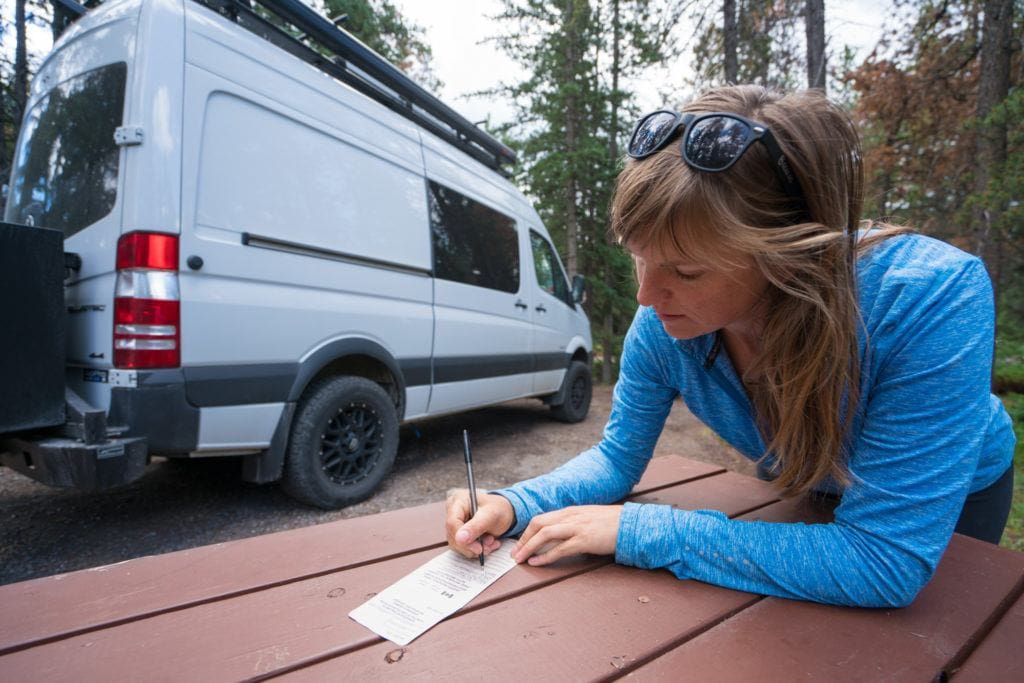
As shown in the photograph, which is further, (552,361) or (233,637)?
(552,361)

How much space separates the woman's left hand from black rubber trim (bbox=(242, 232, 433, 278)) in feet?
7.18

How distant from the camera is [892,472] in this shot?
84 cm

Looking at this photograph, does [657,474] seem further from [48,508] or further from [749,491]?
[48,508]

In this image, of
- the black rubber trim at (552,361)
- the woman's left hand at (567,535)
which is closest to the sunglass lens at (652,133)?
the woman's left hand at (567,535)

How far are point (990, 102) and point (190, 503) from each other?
9.46 metres

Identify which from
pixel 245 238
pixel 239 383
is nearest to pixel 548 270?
pixel 245 238

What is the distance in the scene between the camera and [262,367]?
2.58 meters

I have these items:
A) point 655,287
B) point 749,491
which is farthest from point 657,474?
point 655,287

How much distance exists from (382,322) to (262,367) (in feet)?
2.70

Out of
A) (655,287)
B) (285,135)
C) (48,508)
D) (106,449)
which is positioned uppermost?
(285,135)

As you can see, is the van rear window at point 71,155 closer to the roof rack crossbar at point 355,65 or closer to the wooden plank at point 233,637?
the roof rack crossbar at point 355,65

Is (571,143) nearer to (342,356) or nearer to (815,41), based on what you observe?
(815,41)

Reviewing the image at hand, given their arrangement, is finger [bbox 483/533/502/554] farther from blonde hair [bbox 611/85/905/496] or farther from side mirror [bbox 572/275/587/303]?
side mirror [bbox 572/275/587/303]

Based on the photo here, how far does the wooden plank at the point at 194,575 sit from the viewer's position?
2.62 feet
